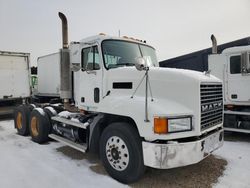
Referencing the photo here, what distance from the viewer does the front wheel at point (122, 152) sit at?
365cm

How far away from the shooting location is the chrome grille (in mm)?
3807

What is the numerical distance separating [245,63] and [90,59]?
14.3 ft

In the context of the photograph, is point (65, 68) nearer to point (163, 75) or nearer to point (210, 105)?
point (163, 75)

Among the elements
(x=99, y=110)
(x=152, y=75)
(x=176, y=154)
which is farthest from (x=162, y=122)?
(x=99, y=110)

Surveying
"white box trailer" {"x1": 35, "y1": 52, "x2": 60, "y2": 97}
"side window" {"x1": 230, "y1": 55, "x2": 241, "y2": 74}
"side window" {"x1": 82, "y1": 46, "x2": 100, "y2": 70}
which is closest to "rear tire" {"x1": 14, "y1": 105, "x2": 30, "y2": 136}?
"white box trailer" {"x1": 35, "y1": 52, "x2": 60, "y2": 97}

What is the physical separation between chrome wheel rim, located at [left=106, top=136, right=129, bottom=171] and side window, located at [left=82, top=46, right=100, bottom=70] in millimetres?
1488

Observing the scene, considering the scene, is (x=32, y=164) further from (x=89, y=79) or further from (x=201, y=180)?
(x=201, y=180)

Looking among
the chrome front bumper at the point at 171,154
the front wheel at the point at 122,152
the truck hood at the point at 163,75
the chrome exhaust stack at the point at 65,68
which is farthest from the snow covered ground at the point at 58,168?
the truck hood at the point at 163,75

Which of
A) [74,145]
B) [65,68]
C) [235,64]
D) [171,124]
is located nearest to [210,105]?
[171,124]

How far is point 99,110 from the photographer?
4328 mm

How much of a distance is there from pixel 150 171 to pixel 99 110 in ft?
4.68

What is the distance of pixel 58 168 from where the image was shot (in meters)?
4.61

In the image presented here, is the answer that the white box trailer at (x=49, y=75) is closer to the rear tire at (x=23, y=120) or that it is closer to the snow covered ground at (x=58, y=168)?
the rear tire at (x=23, y=120)

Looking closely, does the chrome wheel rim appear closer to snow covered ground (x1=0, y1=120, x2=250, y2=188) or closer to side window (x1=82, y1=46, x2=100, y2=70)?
snow covered ground (x1=0, y1=120, x2=250, y2=188)
